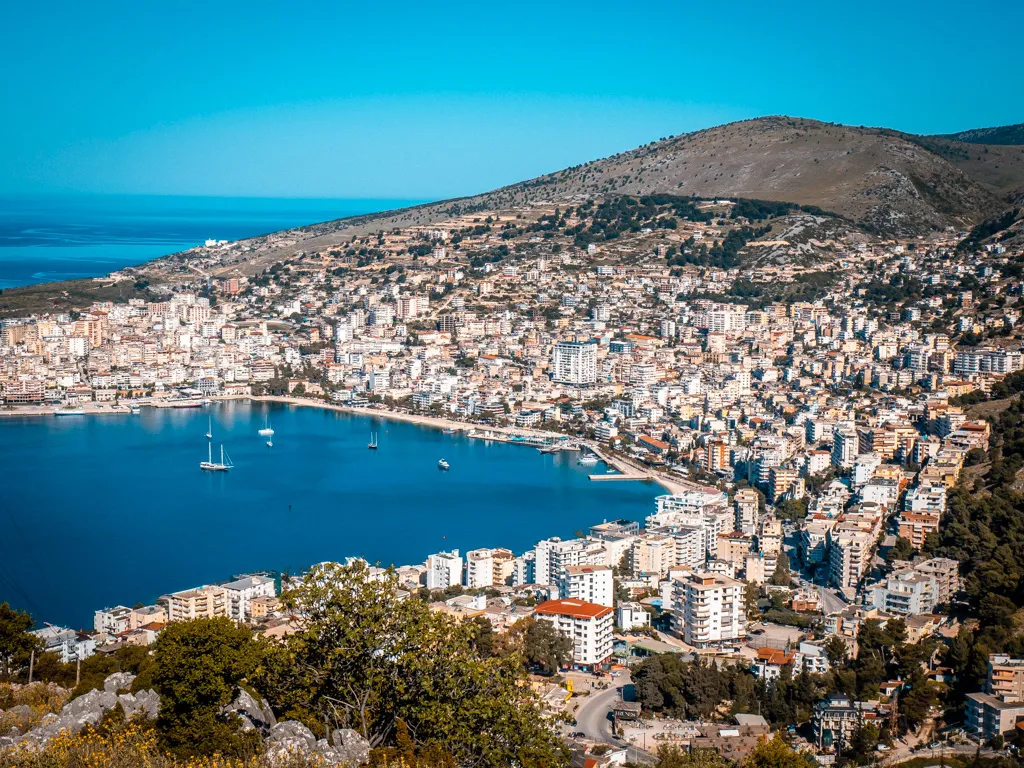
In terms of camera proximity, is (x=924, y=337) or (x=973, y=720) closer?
(x=973, y=720)

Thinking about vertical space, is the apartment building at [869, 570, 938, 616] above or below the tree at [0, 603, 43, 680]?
below

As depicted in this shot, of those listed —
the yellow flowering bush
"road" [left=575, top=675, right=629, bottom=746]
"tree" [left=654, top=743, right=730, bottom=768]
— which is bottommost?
"road" [left=575, top=675, right=629, bottom=746]

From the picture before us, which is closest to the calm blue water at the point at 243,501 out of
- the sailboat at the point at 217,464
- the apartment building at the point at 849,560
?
the sailboat at the point at 217,464

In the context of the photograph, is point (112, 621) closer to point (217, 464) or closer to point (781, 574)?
point (781, 574)

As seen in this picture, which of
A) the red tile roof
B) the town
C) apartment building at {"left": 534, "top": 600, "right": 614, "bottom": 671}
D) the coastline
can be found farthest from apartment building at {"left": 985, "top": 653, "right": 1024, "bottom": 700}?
the coastline

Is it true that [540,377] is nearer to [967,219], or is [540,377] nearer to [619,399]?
[619,399]

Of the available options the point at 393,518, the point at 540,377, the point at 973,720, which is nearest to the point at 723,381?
the point at 540,377

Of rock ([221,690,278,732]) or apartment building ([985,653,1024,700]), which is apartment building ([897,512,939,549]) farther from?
rock ([221,690,278,732])
